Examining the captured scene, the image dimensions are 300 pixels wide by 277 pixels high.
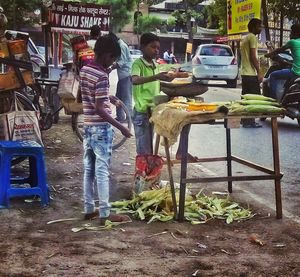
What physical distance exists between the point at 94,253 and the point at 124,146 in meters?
4.99

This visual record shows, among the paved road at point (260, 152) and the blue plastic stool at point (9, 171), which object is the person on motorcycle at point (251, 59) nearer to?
the paved road at point (260, 152)

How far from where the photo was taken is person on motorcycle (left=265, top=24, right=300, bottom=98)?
34.1ft

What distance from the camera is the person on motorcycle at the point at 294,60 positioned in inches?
409

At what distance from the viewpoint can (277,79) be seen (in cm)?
1180

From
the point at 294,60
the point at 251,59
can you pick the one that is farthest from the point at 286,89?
the point at 251,59

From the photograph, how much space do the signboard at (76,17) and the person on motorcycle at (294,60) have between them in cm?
390

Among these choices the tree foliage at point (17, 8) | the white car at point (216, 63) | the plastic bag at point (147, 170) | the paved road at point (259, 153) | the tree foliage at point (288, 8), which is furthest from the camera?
the white car at point (216, 63)

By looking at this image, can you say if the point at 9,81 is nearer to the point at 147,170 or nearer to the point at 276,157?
the point at 147,170

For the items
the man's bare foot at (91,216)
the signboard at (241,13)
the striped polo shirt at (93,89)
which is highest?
the signboard at (241,13)

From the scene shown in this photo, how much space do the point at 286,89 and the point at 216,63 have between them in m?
11.6

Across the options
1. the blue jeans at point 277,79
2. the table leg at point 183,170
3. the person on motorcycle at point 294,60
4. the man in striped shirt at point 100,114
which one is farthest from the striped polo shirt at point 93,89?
the blue jeans at point 277,79

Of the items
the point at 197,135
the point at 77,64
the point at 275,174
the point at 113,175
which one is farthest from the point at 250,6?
the point at 275,174

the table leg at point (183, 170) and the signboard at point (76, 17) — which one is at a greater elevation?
the signboard at point (76, 17)

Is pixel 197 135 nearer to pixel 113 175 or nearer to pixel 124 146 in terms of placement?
pixel 124 146
